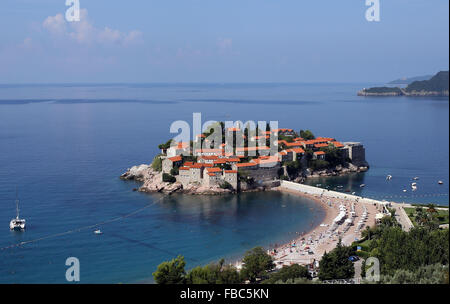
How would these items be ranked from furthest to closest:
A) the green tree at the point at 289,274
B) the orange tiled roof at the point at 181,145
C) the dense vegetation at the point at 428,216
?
the orange tiled roof at the point at 181,145 < the dense vegetation at the point at 428,216 < the green tree at the point at 289,274

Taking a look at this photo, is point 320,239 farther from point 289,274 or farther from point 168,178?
point 168,178

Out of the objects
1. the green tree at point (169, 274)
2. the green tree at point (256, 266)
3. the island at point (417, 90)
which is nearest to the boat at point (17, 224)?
the green tree at point (169, 274)

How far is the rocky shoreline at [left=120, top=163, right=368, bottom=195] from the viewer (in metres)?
34.3

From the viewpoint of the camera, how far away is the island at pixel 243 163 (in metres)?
34.7

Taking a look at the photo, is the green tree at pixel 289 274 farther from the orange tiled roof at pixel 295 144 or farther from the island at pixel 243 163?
the orange tiled roof at pixel 295 144

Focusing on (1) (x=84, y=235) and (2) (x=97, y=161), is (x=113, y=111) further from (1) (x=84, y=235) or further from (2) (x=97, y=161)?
(1) (x=84, y=235)

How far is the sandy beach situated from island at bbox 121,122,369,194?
19.0ft

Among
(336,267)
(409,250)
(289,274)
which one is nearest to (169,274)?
(289,274)

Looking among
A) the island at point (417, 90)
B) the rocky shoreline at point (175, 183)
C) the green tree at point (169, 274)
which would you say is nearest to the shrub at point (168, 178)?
the rocky shoreline at point (175, 183)

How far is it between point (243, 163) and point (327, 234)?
11425 mm

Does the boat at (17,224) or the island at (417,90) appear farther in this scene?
the island at (417,90)

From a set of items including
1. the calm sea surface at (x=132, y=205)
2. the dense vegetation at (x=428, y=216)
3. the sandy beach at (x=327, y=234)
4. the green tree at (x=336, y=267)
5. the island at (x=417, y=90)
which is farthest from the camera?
the island at (x=417, y=90)

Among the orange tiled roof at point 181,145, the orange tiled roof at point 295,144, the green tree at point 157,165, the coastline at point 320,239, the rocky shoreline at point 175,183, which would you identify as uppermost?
the orange tiled roof at point 181,145

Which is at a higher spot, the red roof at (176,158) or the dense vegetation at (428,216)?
the red roof at (176,158)
